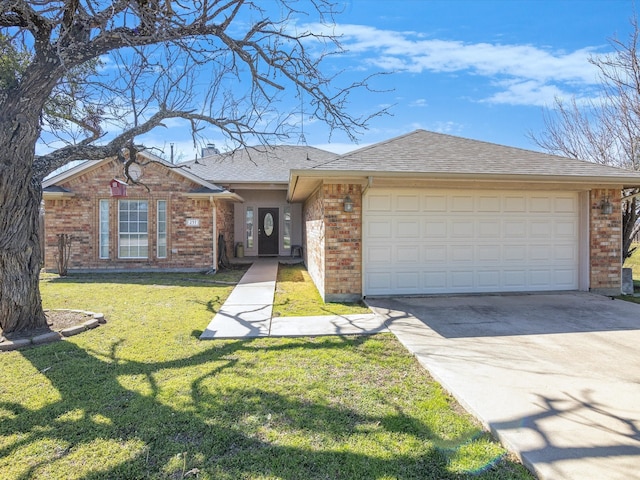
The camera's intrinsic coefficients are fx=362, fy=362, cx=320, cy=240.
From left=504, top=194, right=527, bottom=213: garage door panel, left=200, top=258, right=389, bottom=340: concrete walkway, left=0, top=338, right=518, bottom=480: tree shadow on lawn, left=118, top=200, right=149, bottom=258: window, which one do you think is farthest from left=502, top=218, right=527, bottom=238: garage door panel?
left=118, top=200, right=149, bottom=258: window

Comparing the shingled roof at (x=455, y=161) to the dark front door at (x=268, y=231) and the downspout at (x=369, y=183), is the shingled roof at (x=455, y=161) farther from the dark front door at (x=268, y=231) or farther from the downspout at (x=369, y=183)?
the dark front door at (x=268, y=231)

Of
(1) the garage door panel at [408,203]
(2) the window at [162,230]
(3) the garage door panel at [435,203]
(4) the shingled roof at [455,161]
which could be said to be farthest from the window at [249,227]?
(3) the garage door panel at [435,203]

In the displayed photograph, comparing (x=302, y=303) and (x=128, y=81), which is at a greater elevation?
(x=128, y=81)

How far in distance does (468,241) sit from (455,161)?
5.78 feet

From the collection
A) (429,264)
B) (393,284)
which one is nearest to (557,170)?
(429,264)

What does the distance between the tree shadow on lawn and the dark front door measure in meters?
12.9

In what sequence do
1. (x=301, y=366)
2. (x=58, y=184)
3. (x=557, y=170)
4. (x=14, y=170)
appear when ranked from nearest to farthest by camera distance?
(x=301, y=366) < (x=14, y=170) < (x=557, y=170) < (x=58, y=184)

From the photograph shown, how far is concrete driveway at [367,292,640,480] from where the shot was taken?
253 cm

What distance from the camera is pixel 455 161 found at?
7738 mm

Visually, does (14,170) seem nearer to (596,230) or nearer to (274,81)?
(274,81)

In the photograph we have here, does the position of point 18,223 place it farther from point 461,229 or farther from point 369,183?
point 461,229

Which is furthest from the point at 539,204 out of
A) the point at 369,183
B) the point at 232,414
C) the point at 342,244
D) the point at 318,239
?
the point at 232,414

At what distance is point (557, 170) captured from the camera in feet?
25.0

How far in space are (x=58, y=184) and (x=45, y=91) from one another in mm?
8326
